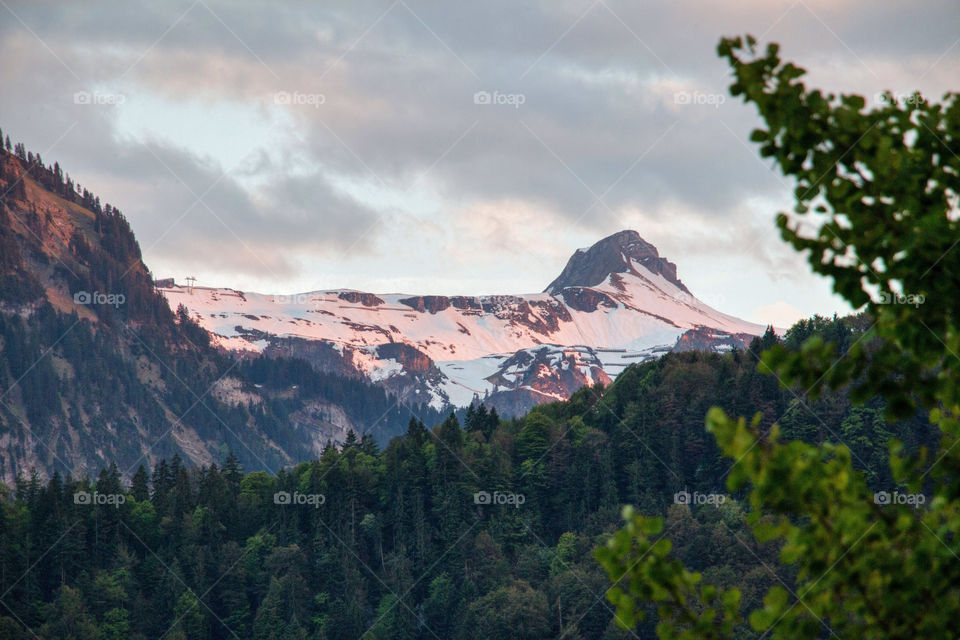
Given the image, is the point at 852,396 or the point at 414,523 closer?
the point at 852,396

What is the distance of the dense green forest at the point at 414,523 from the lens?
12112cm

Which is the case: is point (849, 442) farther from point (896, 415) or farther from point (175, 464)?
point (896, 415)

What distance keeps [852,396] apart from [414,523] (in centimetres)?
13067

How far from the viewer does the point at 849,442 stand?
12469 centimetres

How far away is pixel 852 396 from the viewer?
28.8 ft

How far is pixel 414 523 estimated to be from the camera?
137 metres

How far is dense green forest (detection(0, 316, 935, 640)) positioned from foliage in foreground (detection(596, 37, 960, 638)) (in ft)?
332

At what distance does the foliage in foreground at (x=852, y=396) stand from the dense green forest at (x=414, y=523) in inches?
3985

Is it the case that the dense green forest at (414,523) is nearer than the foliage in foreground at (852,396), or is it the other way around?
the foliage in foreground at (852,396)

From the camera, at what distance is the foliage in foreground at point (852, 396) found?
8.49 m

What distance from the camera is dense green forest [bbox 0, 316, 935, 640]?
121 meters

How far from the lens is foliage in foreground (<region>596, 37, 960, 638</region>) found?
8.49 metres

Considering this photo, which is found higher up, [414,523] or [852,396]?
[414,523]

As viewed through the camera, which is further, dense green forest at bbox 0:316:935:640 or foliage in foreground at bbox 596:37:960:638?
dense green forest at bbox 0:316:935:640
